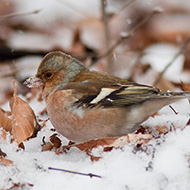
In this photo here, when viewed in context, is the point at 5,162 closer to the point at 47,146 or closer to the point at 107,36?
the point at 47,146

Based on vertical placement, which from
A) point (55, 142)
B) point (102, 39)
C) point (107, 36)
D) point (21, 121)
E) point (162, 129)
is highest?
point (162, 129)

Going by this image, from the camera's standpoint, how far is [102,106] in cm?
278

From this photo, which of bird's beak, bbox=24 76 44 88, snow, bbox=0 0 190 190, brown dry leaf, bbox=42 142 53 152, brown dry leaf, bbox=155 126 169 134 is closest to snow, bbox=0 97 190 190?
snow, bbox=0 0 190 190

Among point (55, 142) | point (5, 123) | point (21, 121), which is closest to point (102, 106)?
point (55, 142)

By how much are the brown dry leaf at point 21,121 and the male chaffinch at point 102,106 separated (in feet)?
0.60

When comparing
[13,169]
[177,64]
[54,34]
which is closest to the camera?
[13,169]

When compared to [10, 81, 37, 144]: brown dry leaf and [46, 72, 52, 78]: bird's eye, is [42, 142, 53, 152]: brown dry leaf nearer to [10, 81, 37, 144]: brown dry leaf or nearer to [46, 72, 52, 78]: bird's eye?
[10, 81, 37, 144]: brown dry leaf

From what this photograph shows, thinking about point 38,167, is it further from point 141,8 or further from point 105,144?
point 141,8

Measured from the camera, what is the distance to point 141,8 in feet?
24.5

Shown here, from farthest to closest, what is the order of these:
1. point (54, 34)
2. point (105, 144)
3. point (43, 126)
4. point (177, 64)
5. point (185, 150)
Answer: point (54, 34), point (177, 64), point (43, 126), point (105, 144), point (185, 150)

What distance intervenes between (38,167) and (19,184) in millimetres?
198

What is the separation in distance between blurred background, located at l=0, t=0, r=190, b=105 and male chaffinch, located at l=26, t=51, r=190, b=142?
188cm

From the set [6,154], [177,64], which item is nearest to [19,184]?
[6,154]

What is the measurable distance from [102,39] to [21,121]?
450 cm
